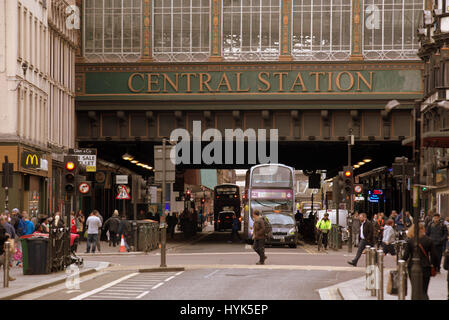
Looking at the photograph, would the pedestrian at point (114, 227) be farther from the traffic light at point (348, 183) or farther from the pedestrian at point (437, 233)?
the pedestrian at point (437, 233)

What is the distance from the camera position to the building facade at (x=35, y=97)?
41344mm

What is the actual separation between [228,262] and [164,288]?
1194 centimetres

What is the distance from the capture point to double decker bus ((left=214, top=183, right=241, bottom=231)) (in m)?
79.3

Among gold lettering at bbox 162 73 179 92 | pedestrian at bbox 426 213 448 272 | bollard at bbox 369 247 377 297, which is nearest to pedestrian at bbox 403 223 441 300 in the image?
bollard at bbox 369 247 377 297

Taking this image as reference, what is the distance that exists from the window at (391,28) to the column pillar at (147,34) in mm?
11429

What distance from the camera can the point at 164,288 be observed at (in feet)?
72.3

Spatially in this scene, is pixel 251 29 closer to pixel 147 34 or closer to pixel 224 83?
pixel 224 83

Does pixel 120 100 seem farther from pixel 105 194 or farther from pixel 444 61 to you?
pixel 105 194

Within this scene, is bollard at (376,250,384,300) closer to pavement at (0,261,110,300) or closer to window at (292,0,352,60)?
pavement at (0,261,110,300)

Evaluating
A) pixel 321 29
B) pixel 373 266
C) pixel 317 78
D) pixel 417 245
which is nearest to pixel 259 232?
pixel 373 266

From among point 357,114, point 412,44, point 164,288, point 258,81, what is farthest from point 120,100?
point 164,288

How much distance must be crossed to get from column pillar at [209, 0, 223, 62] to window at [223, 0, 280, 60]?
278 millimetres

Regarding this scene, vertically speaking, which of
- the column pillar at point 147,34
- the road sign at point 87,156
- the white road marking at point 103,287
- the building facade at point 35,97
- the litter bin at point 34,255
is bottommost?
the white road marking at point 103,287

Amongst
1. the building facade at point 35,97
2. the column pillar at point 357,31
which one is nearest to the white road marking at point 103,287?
the building facade at point 35,97
